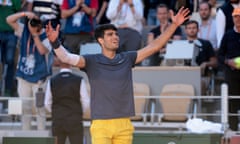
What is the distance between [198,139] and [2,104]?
14.7 ft

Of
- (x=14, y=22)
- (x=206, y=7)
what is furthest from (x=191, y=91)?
(x=14, y=22)

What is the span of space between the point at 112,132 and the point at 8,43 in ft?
17.7

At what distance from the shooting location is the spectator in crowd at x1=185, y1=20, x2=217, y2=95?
13.1 m

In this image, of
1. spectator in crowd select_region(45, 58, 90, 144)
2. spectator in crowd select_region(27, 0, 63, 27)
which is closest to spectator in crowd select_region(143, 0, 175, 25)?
spectator in crowd select_region(27, 0, 63, 27)

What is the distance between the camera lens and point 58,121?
11203mm

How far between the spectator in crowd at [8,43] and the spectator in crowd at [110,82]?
4794 millimetres

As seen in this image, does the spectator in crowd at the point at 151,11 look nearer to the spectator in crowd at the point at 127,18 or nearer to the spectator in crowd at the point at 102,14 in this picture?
the spectator in crowd at the point at 102,14

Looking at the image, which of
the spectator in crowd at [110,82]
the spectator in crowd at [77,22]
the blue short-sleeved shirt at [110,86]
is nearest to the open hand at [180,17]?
the spectator in crowd at [110,82]

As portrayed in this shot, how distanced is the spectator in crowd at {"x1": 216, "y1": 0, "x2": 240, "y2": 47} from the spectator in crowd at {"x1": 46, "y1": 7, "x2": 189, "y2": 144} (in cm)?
366

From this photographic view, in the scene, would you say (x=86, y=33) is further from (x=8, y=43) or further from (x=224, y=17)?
(x=224, y=17)

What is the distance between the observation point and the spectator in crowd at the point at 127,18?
13.6 m

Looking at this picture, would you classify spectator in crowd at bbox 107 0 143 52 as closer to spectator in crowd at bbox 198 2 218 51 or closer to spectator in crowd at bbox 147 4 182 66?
spectator in crowd at bbox 147 4 182 66

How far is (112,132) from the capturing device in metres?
8.96

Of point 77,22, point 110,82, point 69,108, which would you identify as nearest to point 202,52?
point 77,22
